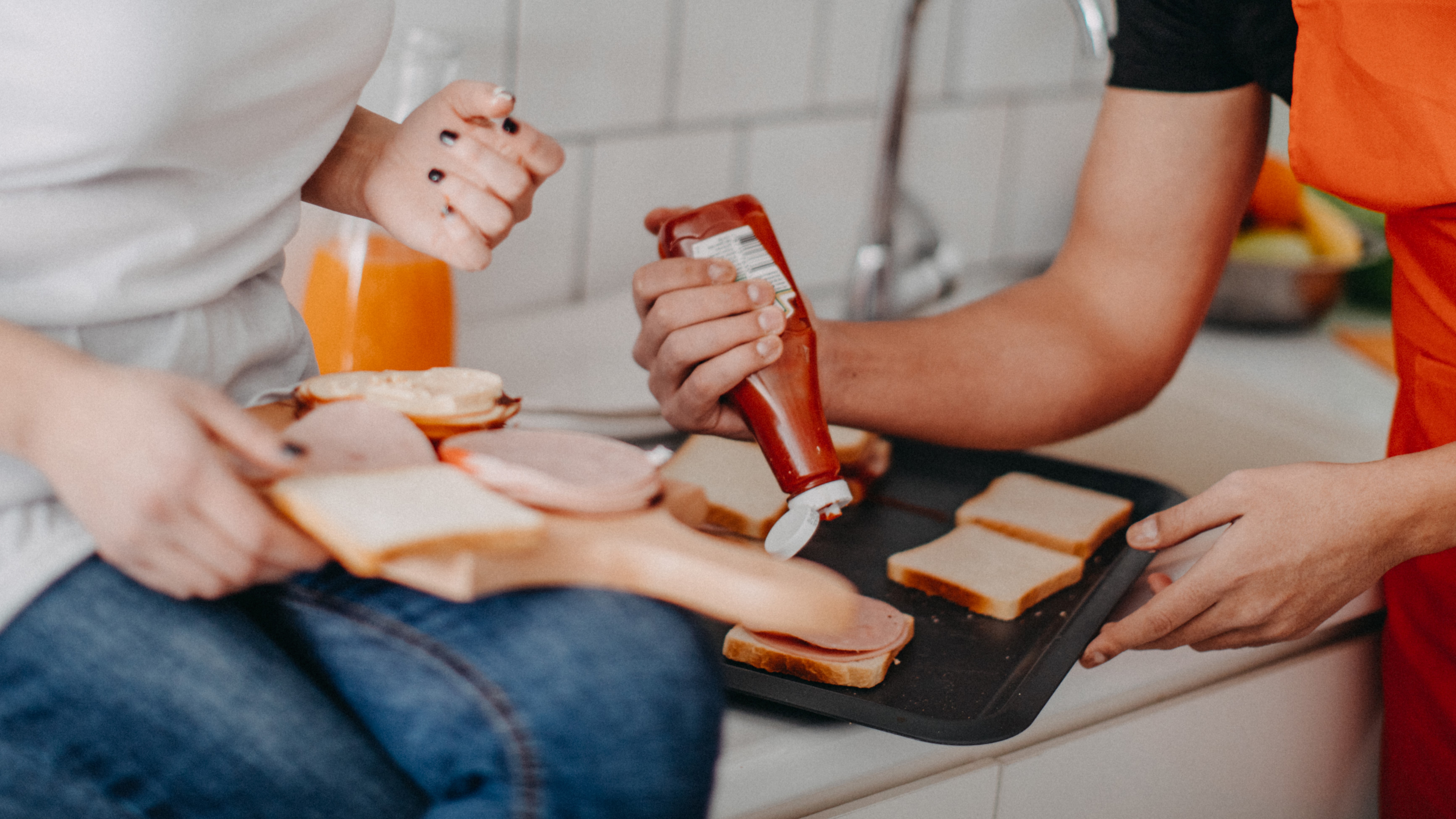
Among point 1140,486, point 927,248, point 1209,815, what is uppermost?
point 927,248

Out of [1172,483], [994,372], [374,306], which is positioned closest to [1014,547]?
[994,372]

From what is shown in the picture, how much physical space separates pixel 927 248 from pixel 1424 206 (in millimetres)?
530

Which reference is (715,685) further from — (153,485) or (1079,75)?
(1079,75)

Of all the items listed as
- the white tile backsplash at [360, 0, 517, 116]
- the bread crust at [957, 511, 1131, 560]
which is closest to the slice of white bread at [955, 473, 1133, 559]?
the bread crust at [957, 511, 1131, 560]

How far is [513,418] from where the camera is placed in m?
0.50

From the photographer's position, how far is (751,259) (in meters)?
0.67

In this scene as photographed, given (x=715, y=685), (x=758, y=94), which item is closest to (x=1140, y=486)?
(x=758, y=94)

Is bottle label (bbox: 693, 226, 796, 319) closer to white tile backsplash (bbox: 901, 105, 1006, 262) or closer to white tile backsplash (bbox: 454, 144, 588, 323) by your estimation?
white tile backsplash (bbox: 454, 144, 588, 323)

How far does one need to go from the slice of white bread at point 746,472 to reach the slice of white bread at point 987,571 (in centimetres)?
9

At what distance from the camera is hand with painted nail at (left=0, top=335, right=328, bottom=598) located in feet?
1.13

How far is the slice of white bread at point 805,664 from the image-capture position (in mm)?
638

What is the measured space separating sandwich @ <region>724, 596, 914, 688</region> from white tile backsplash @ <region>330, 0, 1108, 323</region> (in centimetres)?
54

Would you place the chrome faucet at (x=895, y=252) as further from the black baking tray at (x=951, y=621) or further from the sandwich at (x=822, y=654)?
the sandwich at (x=822, y=654)

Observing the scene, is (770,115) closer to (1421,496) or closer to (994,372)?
(994,372)
